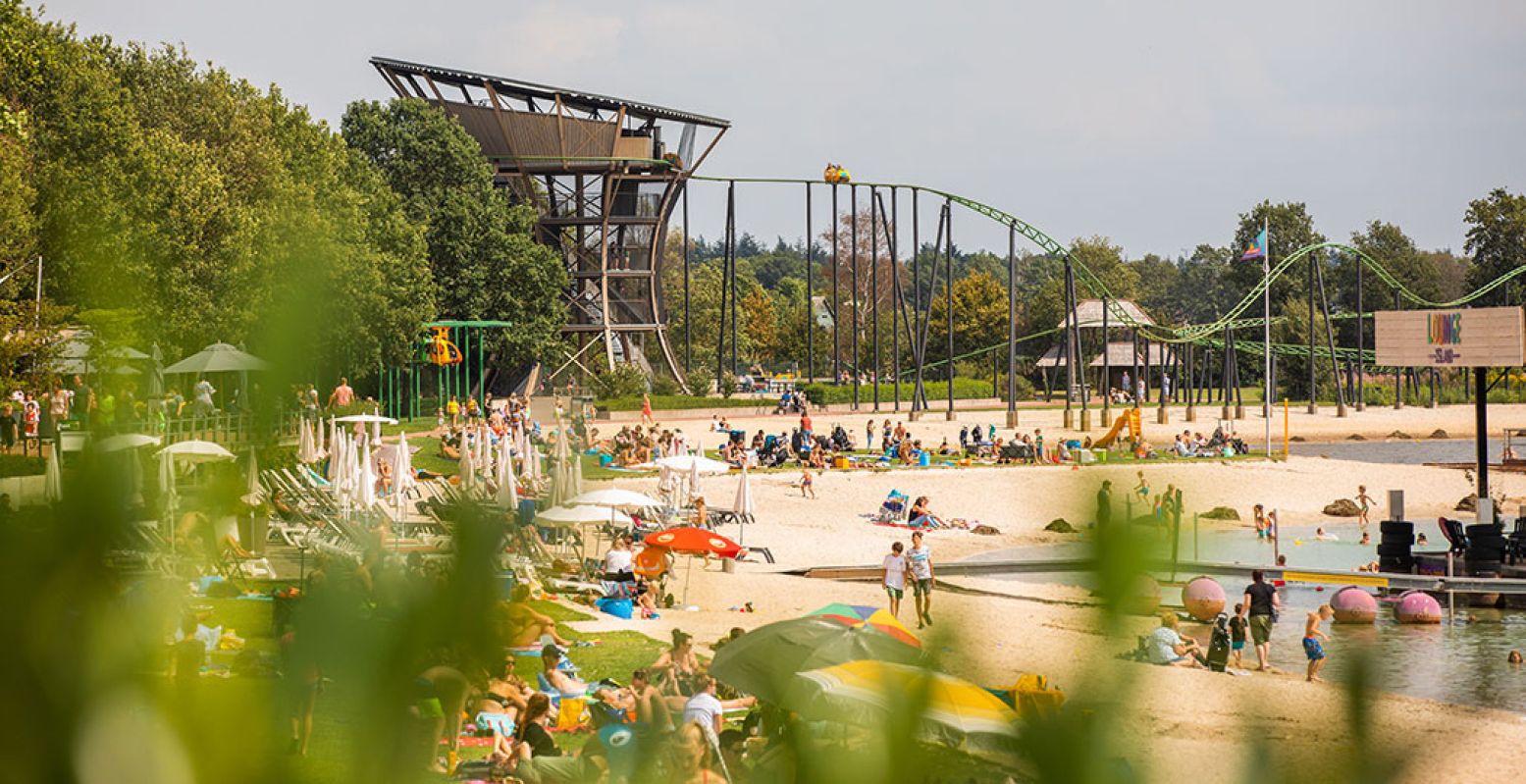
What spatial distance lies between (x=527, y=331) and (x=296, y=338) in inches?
2618

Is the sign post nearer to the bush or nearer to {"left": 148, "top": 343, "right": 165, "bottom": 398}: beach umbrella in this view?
{"left": 148, "top": 343, "right": 165, "bottom": 398}: beach umbrella

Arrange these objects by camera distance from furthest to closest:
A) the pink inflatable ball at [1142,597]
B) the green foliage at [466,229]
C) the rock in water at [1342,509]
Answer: the green foliage at [466,229]
the rock in water at [1342,509]
the pink inflatable ball at [1142,597]

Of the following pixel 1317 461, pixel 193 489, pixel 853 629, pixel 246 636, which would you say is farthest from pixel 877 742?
pixel 1317 461

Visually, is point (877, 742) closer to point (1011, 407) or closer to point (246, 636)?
point (246, 636)

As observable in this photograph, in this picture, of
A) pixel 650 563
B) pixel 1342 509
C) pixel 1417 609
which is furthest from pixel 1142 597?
pixel 1342 509

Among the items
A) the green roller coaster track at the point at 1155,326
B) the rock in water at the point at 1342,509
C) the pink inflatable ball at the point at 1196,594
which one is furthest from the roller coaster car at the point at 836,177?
the pink inflatable ball at the point at 1196,594

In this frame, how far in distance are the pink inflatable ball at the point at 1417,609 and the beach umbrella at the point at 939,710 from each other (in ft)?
92.2

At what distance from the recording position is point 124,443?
126 cm

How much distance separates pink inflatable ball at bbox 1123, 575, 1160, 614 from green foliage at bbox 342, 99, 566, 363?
6370 cm

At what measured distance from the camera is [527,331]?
6706cm

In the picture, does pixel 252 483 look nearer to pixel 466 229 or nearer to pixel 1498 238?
pixel 466 229

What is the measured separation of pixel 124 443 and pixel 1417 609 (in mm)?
29094

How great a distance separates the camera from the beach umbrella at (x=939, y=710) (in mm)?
1167

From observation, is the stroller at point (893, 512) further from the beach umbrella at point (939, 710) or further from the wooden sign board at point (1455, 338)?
the beach umbrella at point (939, 710)
